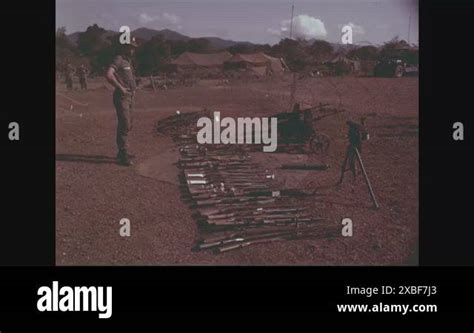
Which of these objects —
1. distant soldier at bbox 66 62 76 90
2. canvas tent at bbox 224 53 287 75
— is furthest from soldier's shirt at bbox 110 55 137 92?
canvas tent at bbox 224 53 287 75

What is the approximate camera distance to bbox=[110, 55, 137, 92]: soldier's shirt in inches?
170

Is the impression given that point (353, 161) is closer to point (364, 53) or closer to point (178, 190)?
point (364, 53)

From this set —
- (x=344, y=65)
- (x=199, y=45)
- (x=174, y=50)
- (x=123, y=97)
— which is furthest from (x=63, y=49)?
(x=344, y=65)

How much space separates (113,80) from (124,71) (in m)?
0.12

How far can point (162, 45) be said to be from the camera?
421cm

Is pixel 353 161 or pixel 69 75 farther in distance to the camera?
pixel 353 161

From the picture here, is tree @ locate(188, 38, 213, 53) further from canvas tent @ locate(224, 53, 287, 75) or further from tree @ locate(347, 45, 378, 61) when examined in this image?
tree @ locate(347, 45, 378, 61)

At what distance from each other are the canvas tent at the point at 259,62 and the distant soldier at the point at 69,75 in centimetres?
122

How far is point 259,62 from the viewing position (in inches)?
169

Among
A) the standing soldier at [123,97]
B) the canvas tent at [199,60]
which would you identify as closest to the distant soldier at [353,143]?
the canvas tent at [199,60]

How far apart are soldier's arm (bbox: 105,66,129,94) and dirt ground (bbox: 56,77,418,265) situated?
71mm

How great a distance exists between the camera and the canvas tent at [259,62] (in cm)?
429

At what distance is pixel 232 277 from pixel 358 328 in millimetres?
999
